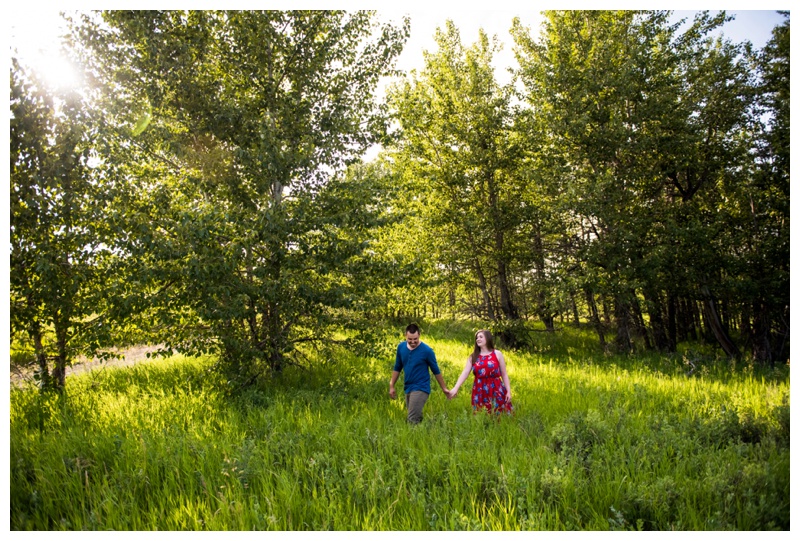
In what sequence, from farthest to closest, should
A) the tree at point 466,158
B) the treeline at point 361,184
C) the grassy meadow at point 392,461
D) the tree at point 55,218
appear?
the tree at point 466,158, the treeline at point 361,184, the tree at point 55,218, the grassy meadow at point 392,461

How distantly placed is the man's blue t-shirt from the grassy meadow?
508 millimetres

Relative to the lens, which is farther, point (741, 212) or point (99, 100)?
point (741, 212)

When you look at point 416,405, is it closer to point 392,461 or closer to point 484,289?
point 392,461

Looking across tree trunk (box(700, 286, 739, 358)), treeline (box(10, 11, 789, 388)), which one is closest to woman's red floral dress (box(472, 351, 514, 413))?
treeline (box(10, 11, 789, 388))

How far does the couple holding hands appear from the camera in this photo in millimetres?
5762

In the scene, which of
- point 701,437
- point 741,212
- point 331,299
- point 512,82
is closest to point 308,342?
point 331,299

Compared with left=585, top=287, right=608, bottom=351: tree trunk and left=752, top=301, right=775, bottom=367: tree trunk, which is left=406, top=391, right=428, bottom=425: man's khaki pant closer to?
left=585, top=287, right=608, bottom=351: tree trunk

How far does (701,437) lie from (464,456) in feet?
10.2

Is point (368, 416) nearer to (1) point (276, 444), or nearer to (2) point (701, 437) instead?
(1) point (276, 444)

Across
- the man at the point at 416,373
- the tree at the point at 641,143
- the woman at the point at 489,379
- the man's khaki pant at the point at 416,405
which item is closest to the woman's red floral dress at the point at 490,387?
the woman at the point at 489,379

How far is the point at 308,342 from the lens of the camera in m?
8.32

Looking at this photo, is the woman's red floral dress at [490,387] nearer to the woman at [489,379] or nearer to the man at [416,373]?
the woman at [489,379]

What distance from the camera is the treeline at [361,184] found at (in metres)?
6.29

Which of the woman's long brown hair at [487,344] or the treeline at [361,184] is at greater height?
the treeline at [361,184]
